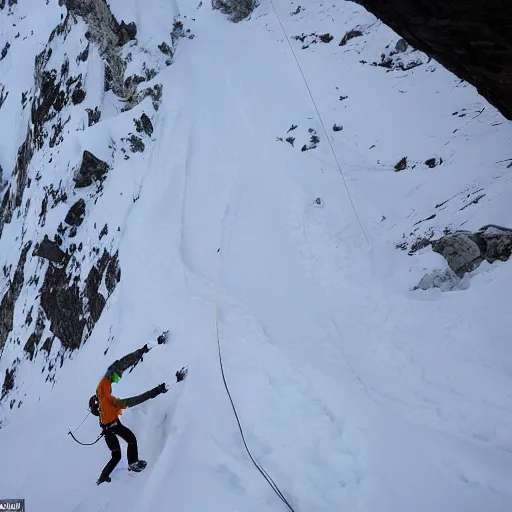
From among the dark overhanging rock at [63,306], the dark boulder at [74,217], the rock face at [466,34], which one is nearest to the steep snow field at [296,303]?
the dark boulder at [74,217]

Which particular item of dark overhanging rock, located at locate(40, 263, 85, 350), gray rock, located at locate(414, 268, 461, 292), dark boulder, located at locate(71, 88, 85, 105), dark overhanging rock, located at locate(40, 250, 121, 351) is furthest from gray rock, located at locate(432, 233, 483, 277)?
dark boulder, located at locate(71, 88, 85, 105)

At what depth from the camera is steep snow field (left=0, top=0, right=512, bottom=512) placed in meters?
5.50

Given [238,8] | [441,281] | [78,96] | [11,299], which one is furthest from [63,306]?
[238,8]

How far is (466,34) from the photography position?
458 cm

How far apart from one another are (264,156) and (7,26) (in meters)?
39.8

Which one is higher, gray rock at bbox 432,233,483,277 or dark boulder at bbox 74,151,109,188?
gray rock at bbox 432,233,483,277

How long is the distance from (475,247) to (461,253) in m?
0.25

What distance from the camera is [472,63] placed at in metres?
4.93

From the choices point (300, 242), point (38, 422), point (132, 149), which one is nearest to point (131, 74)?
point (132, 149)

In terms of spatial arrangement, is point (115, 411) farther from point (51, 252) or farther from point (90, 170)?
point (90, 170)

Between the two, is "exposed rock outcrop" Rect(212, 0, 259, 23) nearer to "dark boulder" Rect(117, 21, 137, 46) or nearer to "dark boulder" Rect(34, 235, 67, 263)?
"dark boulder" Rect(117, 21, 137, 46)

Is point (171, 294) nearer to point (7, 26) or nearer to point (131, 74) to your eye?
point (131, 74)

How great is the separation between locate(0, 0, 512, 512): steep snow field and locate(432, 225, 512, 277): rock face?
24 centimetres

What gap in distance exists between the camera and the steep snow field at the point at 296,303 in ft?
18.1
